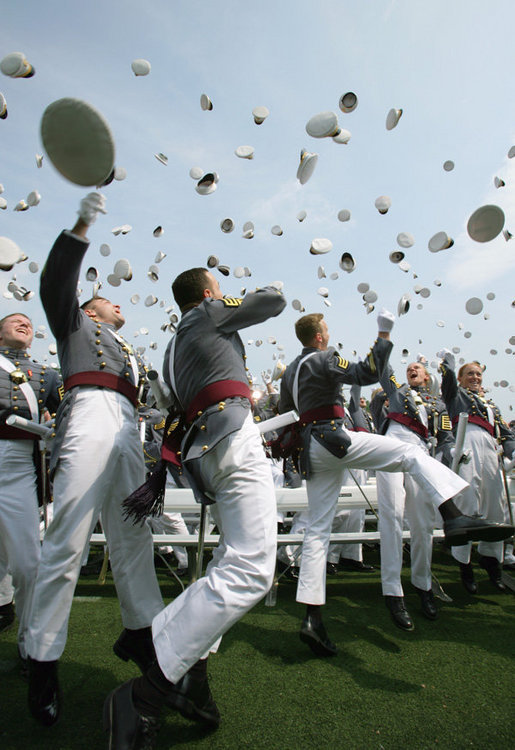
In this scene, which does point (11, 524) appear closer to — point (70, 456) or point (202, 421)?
point (70, 456)

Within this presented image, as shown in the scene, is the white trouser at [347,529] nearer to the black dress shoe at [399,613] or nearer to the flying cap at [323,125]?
the black dress shoe at [399,613]

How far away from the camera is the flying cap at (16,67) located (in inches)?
157

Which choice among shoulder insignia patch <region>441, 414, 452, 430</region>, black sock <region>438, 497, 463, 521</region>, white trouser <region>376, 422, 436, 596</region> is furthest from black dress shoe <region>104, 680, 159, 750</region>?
shoulder insignia patch <region>441, 414, 452, 430</region>

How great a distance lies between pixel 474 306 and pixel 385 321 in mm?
4242

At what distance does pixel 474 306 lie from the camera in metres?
6.36

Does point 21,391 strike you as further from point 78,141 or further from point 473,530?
point 473,530

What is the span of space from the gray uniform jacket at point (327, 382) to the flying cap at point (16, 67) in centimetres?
356

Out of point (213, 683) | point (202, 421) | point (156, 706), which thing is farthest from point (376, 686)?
point (202, 421)

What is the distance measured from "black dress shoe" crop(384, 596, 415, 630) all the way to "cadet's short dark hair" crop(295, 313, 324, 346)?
6.59ft

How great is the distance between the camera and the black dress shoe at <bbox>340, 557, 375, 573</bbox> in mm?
5008

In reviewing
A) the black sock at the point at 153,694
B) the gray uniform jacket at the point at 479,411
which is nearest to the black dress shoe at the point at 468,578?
the gray uniform jacket at the point at 479,411

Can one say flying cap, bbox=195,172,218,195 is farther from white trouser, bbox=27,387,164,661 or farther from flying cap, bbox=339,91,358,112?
white trouser, bbox=27,387,164,661

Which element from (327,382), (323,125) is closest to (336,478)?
(327,382)

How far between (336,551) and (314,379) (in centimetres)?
277
